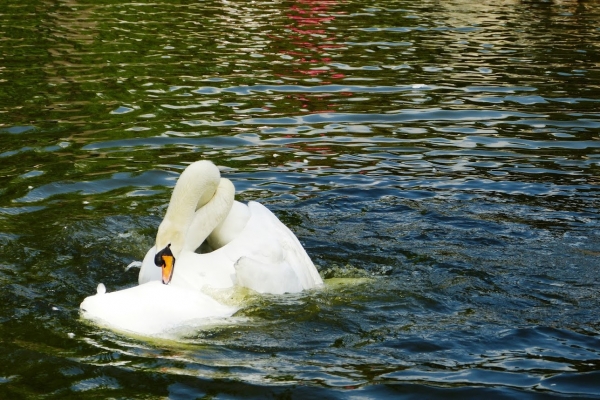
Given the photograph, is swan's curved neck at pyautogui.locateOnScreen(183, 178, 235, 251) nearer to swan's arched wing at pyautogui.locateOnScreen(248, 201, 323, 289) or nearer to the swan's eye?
swan's arched wing at pyautogui.locateOnScreen(248, 201, 323, 289)

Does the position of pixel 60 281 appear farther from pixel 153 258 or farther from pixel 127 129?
pixel 127 129

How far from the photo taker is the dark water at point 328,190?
5.72 m

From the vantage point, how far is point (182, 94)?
1337 centimetres

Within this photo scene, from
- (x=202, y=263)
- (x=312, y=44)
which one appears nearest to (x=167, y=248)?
(x=202, y=263)

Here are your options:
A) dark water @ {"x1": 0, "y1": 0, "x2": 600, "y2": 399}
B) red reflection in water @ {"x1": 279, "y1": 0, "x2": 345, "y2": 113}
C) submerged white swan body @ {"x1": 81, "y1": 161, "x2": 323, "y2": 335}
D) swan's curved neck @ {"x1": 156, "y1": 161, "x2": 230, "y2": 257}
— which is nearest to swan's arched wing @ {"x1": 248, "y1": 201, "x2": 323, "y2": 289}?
submerged white swan body @ {"x1": 81, "y1": 161, "x2": 323, "y2": 335}

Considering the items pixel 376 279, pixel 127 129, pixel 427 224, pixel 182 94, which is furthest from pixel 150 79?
pixel 376 279

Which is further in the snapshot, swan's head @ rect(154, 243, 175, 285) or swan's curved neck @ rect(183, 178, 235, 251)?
swan's curved neck @ rect(183, 178, 235, 251)

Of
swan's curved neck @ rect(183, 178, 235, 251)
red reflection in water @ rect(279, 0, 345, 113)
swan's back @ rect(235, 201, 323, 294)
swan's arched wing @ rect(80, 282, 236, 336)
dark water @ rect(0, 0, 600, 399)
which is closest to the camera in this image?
dark water @ rect(0, 0, 600, 399)

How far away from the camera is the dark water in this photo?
18.8ft

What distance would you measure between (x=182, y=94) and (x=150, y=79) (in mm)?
1070

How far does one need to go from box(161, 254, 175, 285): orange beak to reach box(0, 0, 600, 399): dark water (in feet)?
1.42

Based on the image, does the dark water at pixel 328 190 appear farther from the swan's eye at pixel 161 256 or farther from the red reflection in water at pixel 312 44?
the swan's eye at pixel 161 256

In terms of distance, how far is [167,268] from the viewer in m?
6.31

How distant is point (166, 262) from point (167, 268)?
5 cm
